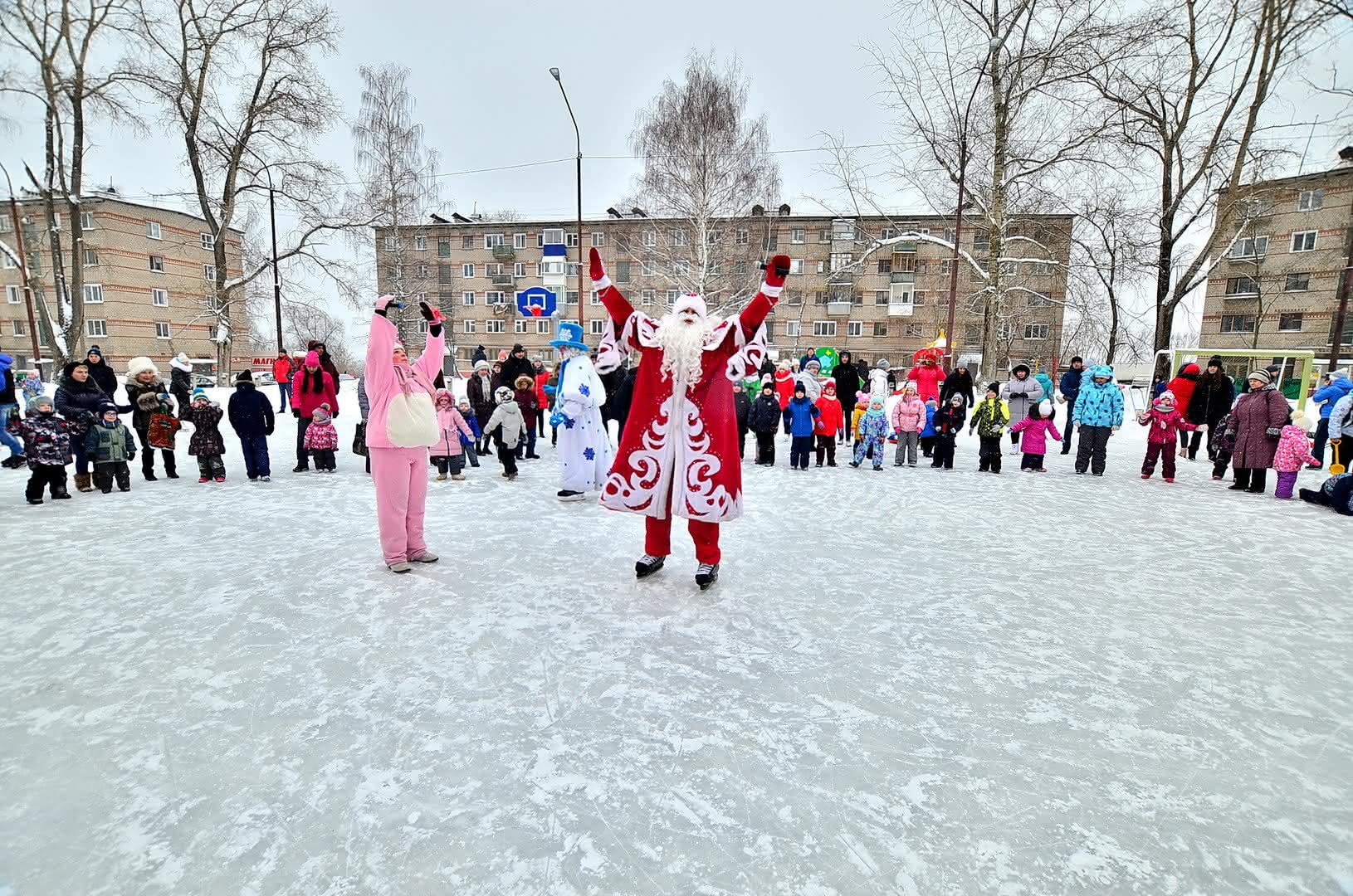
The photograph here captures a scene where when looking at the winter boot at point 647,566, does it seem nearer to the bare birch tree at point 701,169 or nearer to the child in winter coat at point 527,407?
the child in winter coat at point 527,407

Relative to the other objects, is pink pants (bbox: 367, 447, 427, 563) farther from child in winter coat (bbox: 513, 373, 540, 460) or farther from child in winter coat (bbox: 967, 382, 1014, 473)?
child in winter coat (bbox: 967, 382, 1014, 473)

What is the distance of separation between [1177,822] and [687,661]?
6.36 ft

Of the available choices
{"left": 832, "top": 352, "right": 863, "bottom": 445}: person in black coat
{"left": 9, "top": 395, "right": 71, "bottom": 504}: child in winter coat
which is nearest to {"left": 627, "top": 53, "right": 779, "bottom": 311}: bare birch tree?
{"left": 832, "top": 352, "right": 863, "bottom": 445}: person in black coat

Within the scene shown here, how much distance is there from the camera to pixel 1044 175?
17562 millimetres

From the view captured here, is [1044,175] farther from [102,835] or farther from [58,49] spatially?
[58,49]

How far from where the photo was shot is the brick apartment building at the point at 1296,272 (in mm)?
31047

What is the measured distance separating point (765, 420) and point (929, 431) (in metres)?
3.13

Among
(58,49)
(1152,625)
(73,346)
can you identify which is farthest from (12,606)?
(58,49)

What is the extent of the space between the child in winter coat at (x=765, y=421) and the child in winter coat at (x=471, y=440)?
161 inches

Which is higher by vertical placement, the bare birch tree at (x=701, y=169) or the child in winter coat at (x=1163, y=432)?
the bare birch tree at (x=701, y=169)

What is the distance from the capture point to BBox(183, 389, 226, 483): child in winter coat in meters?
7.47

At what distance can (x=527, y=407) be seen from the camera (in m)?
9.46

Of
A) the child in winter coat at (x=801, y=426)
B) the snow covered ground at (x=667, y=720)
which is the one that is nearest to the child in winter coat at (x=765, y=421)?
the child in winter coat at (x=801, y=426)

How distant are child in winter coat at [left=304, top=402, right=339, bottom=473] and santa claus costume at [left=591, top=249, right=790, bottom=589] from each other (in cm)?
572
